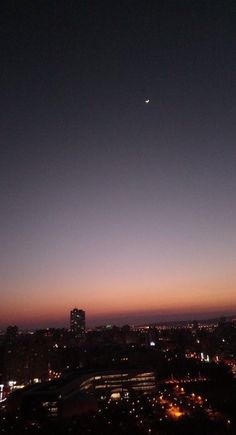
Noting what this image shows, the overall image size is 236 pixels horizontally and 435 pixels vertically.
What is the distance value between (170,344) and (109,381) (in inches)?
1086

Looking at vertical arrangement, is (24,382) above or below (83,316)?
below

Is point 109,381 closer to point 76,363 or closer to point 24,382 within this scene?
point 24,382

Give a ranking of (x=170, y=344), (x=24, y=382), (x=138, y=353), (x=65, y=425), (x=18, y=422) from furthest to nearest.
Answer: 1. (x=170, y=344)
2. (x=138, y=353)
3. (x=24, y=382)
4. (x=18, y=422)
5. (x=65, y=425)

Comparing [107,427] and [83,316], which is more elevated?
[83,316]

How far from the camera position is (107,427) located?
556 inches

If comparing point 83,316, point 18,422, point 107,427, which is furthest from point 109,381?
point 83,316

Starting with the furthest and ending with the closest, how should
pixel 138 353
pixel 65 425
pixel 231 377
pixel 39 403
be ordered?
pixel 138 353 → pixel 231 377 → pixel 39 403 → pixel 65 425

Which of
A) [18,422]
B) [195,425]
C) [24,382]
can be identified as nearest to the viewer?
[195,425]

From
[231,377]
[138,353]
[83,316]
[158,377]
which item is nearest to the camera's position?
[231,377]

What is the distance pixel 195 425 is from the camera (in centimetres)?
1391

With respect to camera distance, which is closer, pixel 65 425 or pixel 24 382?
pixel 65 425

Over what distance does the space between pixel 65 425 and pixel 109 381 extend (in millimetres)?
13780

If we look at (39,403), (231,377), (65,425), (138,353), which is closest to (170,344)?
(138,353)

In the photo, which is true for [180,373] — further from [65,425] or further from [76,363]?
[65,425]
